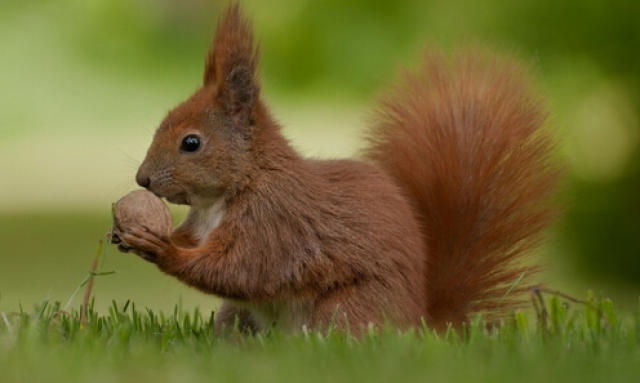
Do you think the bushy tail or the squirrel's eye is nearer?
the squirrel's eye

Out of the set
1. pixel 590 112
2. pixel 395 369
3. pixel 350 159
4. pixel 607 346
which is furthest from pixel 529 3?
pixel 395 369

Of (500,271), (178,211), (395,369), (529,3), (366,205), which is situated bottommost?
(395,369)

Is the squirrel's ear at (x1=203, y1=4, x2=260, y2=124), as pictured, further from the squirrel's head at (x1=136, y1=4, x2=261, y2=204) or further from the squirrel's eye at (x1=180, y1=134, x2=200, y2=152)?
the squirrel's eye at (x1=180, y1=134, x2=200, y2=152)

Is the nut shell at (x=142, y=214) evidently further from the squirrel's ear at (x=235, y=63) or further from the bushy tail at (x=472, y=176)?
the bushy tail at (x=472, y=176)

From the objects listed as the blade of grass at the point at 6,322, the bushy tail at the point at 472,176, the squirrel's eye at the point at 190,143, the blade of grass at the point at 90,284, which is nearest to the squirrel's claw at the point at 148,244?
the blade of grass at the point at 90,284

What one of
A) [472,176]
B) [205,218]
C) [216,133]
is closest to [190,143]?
[216,133]

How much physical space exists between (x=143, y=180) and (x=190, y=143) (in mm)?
158

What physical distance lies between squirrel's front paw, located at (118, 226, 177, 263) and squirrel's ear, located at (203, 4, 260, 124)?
40cm

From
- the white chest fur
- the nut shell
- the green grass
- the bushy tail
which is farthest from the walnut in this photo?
the bushy tail

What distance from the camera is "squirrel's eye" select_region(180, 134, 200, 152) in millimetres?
2850

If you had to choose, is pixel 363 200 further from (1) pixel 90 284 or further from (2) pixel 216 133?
(1) pixel 90 284

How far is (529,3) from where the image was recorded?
6051mm

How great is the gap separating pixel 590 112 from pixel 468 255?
94.3 inches

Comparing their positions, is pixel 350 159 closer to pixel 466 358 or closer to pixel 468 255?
pixel 468 255
